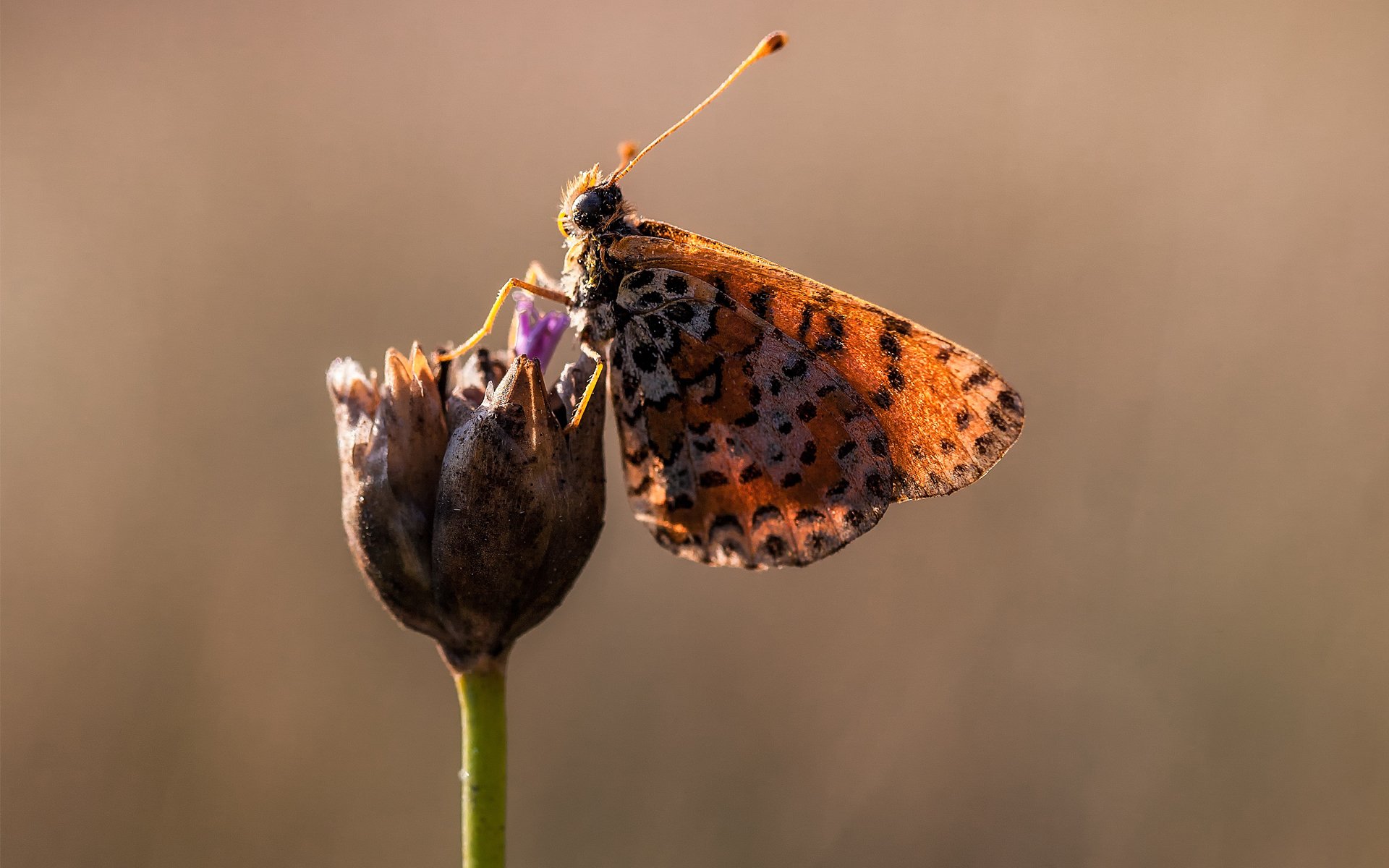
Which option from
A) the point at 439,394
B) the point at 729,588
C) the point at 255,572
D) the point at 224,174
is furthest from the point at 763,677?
the point at 224,174

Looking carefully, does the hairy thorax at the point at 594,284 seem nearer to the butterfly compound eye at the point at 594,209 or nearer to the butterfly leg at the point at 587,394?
the butterfly compound eye at the point at 594,209

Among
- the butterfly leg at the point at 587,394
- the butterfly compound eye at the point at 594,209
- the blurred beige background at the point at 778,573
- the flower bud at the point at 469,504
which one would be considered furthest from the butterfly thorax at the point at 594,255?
the blurred beige background at the point at 778,573

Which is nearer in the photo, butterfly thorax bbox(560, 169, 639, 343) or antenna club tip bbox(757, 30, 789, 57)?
butterfly thorax bbox(560, 169, 639, 343)

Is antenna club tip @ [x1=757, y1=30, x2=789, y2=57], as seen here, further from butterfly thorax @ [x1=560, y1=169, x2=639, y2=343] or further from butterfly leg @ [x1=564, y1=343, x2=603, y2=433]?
butterfly leg @ [x1=564, y1=343, x2=603, y2=433]

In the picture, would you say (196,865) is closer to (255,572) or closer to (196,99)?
(255,572)

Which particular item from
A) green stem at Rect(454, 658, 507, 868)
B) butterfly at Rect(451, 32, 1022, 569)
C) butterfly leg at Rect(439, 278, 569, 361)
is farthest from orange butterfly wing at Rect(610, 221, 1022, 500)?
green stem at Rect(454, 658, 507, 868)

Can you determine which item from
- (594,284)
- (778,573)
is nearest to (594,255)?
(594,284)
